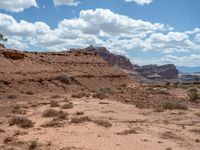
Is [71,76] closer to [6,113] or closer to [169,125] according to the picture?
[6,113]

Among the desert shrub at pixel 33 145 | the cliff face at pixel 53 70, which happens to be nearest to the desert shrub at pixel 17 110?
the desert shrub at pixel 33 145

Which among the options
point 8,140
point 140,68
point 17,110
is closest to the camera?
point 8,140

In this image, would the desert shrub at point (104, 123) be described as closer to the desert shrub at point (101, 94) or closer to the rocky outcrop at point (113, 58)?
the desert shrub at point (101, 94)

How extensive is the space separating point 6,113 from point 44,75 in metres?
17.4

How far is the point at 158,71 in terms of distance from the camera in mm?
168250

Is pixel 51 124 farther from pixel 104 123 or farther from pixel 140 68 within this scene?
pixel 140 68

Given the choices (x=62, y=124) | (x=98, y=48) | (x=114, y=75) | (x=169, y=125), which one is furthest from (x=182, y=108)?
(x=98, y=48)

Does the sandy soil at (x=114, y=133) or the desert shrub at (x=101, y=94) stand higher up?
the desert shrub at (x=101, y=94)

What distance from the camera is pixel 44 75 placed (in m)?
37.5

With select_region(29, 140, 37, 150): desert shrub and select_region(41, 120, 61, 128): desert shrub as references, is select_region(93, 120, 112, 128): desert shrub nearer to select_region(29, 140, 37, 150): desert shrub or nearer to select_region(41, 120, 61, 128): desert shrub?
select_region(41, 120, 61, 128): desert shrub

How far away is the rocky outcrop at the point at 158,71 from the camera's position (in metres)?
157

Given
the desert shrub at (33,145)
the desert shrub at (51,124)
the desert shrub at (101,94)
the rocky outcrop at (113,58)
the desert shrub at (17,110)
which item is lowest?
the desert shrub at (33,145)

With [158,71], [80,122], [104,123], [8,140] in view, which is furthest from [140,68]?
[8,140]

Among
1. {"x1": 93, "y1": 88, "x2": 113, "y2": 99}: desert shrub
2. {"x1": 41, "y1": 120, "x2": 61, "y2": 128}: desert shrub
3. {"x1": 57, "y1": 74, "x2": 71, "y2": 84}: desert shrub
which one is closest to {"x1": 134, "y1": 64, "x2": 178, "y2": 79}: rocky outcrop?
{"x1": 57, "y1": 74, "x2": 71, "y2": 84}: desert shrub
